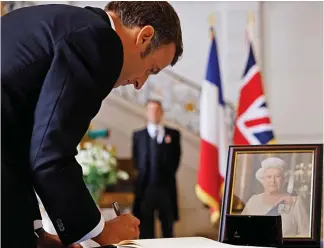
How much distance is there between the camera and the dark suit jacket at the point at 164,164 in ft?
22.2

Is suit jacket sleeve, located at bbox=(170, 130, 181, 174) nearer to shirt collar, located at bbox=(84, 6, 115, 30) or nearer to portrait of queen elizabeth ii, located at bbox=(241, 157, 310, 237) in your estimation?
portrait of queen elizabeth ii, located at bbox=(241, 157, 310, 237)

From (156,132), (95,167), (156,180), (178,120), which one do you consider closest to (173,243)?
(95,167)

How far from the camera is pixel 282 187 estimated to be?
1.62m

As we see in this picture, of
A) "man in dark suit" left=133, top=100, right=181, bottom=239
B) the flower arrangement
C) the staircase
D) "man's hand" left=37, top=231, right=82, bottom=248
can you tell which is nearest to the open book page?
"man's hand" left=37, top=231, right=82, bottom=248

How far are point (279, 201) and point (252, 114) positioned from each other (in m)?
4.60

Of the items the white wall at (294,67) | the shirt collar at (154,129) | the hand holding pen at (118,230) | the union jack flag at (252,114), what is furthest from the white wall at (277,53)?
the hand holding pen at (118,230)

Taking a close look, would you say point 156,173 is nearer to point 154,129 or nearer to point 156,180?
point 156,180

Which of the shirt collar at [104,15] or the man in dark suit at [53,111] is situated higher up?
the shirt collar at [104,15]

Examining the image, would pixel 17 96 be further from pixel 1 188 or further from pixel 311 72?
pixel 311 72

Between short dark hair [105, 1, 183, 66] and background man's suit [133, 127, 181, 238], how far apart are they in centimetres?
551

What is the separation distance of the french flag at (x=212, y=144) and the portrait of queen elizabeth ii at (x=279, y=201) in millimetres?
4479

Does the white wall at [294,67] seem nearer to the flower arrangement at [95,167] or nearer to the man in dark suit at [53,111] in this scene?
the flower arrangement at [95,167]

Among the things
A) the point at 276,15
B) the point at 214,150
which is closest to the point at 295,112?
the point at 276,15

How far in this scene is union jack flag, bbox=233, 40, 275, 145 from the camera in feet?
19.4
